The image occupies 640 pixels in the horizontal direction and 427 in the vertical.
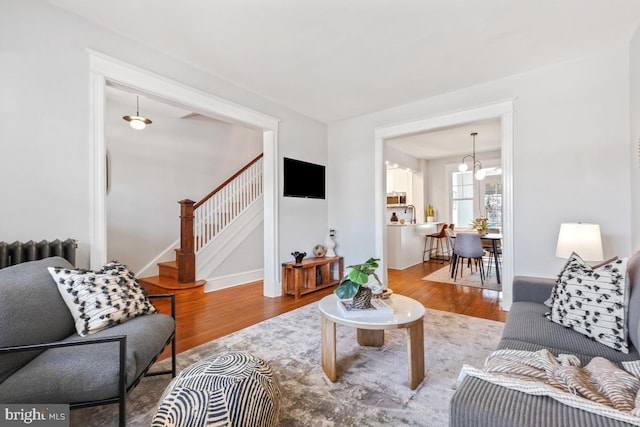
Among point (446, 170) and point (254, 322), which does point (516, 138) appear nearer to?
point (254, 322)

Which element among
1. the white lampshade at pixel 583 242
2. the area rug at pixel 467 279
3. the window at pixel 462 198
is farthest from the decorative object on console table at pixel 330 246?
the window at pixel 462 198

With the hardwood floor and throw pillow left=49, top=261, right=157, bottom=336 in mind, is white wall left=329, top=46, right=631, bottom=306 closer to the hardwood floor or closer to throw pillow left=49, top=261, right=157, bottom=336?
the hardwood floor

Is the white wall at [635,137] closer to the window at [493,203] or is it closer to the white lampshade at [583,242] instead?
the white lampshade at [583,242]

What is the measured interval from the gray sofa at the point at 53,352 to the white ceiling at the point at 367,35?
2121 mm

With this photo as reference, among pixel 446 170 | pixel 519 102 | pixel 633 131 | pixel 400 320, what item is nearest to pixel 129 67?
pixel 400 320

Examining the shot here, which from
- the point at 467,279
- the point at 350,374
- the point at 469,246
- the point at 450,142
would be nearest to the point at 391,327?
the point at 350,374

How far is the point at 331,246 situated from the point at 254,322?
2.02m

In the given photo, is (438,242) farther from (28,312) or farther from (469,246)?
(28,312)

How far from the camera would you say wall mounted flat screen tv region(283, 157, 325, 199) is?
13.8 feet

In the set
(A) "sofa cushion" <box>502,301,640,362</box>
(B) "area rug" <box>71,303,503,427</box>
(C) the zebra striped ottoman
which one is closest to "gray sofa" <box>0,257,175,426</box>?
(C) the zebra striped ottoman

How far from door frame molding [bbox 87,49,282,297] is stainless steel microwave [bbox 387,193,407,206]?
4.51 meters

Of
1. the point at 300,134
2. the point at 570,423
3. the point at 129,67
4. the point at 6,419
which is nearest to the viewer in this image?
the point at 570,423

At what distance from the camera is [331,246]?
468cm

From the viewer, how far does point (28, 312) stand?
1.36m
